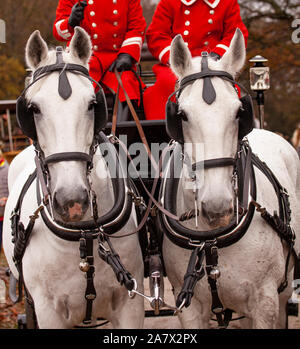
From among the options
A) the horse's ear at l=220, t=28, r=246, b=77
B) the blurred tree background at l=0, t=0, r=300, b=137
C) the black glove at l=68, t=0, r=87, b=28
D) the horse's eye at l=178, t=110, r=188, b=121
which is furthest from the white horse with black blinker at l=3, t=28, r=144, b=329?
the blurred tree background at l=0, t=0, r=300, b=137

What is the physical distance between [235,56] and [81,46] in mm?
853

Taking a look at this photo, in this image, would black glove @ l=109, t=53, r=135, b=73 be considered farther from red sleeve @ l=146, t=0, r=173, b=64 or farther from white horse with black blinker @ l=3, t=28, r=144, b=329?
white horse with black blinker @ l=3, t=28, r=144, b=329

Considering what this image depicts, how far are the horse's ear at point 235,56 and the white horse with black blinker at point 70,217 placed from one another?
2.48 ft

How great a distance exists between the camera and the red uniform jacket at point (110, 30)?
410 cm

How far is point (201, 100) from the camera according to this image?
2871mm

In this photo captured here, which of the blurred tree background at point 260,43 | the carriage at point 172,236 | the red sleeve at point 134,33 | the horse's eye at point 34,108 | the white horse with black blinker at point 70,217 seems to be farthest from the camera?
the blurred tree background at point 260,43

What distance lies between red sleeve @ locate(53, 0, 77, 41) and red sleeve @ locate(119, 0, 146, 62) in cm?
40

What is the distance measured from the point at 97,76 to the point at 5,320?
128 inches

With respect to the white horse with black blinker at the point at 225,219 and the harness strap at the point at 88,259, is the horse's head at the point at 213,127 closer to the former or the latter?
the white horse with black blinker at the point at 225,219

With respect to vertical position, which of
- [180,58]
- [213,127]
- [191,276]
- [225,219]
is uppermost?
[180,58]

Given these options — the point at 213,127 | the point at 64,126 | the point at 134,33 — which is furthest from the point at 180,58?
the point at 134,33

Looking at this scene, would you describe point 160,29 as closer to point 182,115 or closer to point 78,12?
point 78,12

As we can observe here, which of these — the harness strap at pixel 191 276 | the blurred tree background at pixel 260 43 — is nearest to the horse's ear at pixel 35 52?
the harness strap at pixel 191 276

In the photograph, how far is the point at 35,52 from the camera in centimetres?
306
